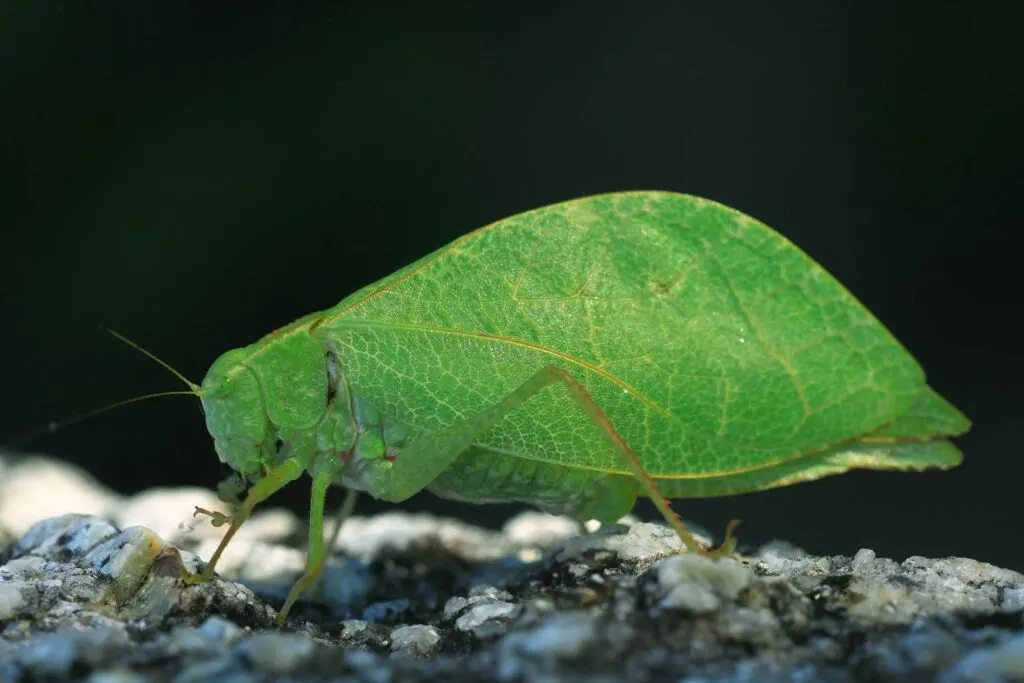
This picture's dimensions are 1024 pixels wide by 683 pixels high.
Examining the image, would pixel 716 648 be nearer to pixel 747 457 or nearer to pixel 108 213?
pixel 747 457

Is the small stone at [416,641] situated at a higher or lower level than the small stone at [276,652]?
lower

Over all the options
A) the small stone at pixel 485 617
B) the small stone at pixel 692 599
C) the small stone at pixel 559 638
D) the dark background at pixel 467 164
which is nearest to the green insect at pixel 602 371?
the small stone at pixel 485 617

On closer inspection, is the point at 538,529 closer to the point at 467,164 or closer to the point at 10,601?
the point at 467,164

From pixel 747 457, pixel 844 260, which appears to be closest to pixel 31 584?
pixel 747 457

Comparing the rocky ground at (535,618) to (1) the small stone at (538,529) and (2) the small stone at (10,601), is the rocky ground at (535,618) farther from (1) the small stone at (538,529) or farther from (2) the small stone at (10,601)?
(1) the small stone at (538,529)

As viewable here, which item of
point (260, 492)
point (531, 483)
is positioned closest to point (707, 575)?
point (531, 483)

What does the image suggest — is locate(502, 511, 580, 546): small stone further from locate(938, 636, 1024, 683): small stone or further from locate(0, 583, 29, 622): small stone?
locate(938, 636, 1024, 683): small stone
